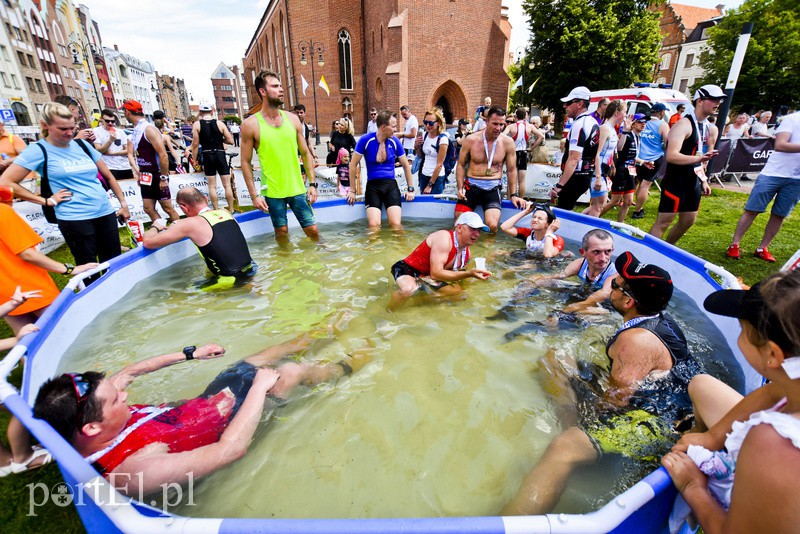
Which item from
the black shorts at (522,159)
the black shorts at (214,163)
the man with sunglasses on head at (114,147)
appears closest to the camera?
the man with sunglasses on head at (114,147)

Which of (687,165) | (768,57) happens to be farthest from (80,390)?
(768,57)

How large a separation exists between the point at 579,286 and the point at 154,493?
13.5ft

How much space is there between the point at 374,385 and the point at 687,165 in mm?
4484

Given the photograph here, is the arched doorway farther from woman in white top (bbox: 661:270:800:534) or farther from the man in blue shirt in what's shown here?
woman in white top (bbox: 661:270:800:534)

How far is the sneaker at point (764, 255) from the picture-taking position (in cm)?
501

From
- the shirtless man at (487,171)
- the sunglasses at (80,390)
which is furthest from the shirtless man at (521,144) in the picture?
the sunglasses at (80,390)

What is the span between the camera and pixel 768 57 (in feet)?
81.9

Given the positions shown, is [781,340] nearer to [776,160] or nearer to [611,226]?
[611,226]

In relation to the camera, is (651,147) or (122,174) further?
(122,174)

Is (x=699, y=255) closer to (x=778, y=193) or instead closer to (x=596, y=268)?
(x=778, y=193)

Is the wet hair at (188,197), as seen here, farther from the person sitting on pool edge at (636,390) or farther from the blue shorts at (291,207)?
the person sitting on pool edge at (636,390)

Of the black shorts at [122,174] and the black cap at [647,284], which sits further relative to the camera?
the black shorts at [122,174]

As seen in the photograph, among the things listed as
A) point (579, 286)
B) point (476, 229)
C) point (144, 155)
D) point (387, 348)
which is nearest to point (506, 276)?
point (579, 286)

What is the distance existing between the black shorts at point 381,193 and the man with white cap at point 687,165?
3.74 metres
